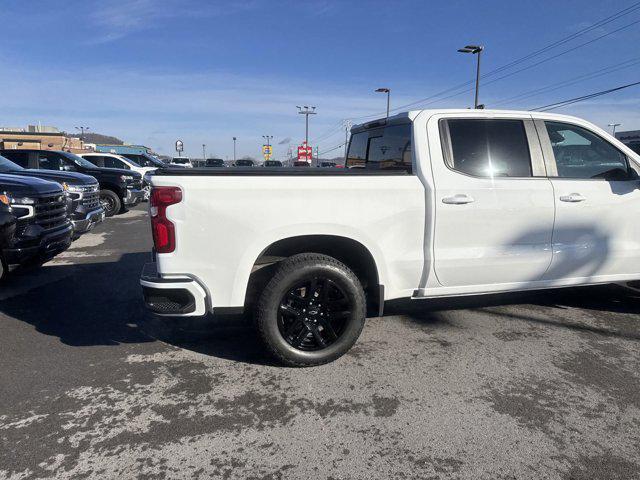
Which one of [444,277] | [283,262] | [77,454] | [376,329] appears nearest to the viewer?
[77,454]

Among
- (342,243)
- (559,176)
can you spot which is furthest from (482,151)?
(342,243)

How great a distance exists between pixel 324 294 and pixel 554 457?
1.76 m

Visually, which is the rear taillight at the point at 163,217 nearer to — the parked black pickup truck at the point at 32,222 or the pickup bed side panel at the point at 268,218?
the pickup bed side panel at the point at 268,218

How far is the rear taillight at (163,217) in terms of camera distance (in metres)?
3.00

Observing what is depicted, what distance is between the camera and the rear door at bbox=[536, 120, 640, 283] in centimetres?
395

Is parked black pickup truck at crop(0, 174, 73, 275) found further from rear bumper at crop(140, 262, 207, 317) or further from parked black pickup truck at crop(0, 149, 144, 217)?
parked black pickup truck at crop(0, 149, 144, 217)

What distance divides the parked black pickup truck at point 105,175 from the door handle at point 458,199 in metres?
10.6

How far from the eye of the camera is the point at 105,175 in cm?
1276

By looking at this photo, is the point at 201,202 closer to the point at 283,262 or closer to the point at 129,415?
the point at 283,262

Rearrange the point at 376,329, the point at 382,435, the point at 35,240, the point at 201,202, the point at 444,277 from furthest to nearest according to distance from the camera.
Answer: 1. the point at 35,240
2. the point at 376,329
3. the point at 444,277
4. the point at 201,202
5. the point at 382,435

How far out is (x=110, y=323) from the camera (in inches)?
173

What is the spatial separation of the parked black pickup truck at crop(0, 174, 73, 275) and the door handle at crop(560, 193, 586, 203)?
218 inches

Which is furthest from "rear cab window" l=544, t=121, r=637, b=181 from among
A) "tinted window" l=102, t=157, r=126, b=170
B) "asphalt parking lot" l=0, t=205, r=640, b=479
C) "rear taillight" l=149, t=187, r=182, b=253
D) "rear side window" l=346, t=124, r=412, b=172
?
"tinted window" l=102, t=157, r=126, b=170

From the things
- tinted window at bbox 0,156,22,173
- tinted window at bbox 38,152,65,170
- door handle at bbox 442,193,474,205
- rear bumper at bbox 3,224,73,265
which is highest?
tinted window at bbox 38,152,65,170
